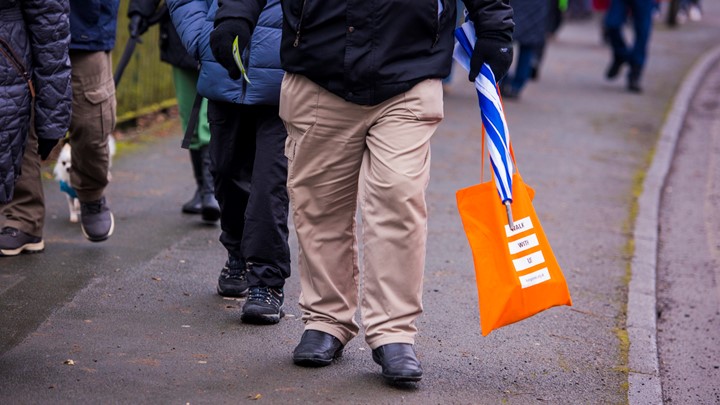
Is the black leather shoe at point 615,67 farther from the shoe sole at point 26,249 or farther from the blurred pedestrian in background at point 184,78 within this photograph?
the shoe sole at point 26,249

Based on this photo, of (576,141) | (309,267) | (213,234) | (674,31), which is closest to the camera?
(309,267)

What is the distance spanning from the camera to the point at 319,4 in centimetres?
401

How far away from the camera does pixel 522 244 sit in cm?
415

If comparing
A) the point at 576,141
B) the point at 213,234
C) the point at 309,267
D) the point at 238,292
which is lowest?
the point at 576,141

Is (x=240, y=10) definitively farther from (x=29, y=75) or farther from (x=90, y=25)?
(x=90, y=25)

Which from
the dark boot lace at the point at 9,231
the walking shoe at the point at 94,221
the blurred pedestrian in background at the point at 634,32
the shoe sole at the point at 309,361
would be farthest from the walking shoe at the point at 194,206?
the blurred pedestrian in background at the point at 634,32

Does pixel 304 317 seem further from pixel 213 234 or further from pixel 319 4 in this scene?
pixel 213 234

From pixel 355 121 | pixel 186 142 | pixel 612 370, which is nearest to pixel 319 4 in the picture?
pixel 355 121

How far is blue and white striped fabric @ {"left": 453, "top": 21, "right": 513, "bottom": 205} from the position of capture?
4.20 metres

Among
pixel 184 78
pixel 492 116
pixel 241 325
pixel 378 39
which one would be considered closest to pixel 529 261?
pixel 492 116

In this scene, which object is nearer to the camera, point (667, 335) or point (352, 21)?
point (352, 21)

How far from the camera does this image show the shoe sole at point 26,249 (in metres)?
5.64

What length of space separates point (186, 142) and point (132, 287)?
2.35 feet

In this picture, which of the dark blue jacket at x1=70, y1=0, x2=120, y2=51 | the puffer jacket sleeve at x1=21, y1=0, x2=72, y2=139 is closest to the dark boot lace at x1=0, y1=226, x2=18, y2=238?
the dark blue jacket at x1=70, y1=0, x2=120, y2=51
